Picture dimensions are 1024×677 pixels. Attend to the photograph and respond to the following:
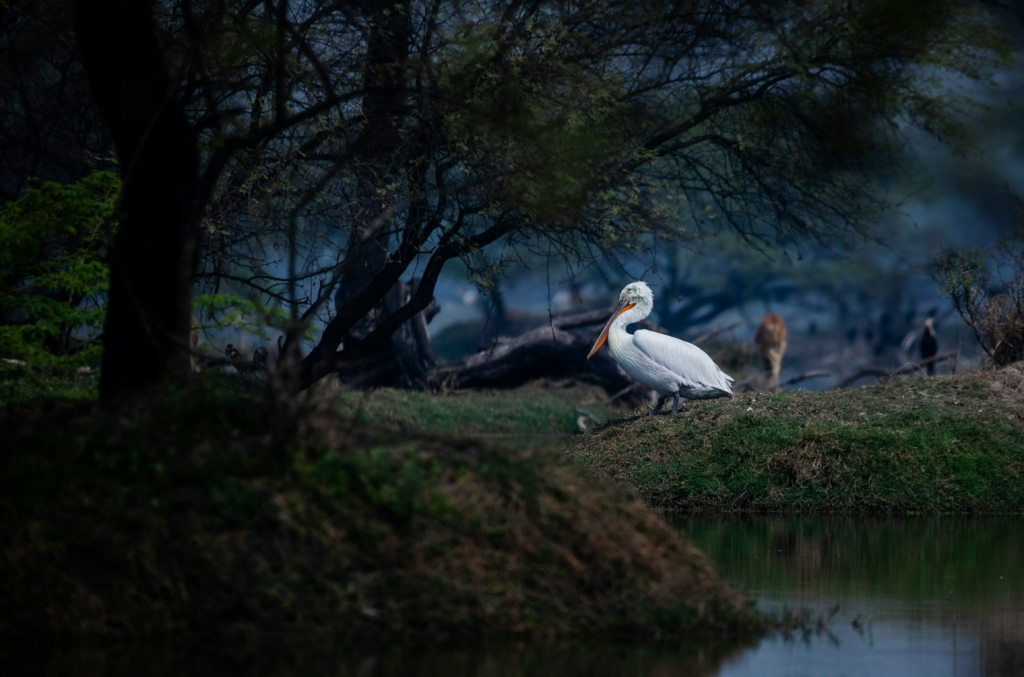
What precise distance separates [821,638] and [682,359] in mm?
9400

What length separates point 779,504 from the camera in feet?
45.6

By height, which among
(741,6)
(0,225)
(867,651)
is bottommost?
(867,651)

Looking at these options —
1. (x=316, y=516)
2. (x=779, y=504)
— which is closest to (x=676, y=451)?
(x=779, y=504)

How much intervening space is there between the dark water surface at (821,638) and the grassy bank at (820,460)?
6.79 feet

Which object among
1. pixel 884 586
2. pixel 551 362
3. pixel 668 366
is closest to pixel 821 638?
pixel 884 586

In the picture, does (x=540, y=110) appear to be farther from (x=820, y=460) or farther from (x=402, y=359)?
(x=402, y=359)

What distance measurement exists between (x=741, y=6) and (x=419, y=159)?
159 inches

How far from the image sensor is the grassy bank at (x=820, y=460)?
1394cm

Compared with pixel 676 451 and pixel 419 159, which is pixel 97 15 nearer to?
pixel 419 159

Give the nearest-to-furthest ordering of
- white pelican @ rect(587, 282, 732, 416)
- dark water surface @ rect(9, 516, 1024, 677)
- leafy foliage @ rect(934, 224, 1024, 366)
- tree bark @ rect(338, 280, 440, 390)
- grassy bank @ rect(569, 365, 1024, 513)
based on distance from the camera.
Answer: dark water surface @ rect(9, 516, 1024, 677) → grassy bank @ rect(569, 365, 1024, 513) → white pelican @ rect(587, 282, 732, 416) → leafy foliage @ rect(934, 224, 1024, 366) → tree bark @ rect(338, 280, 440, 390)

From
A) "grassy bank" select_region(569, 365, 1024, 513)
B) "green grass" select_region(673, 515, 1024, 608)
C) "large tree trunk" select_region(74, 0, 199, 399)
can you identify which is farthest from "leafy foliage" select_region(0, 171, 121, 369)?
"grassy bank" select_region(569, 365, 1024, 513)

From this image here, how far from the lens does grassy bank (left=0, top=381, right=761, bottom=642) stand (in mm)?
6531

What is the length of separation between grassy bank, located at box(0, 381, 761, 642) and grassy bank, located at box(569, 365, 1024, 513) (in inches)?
273

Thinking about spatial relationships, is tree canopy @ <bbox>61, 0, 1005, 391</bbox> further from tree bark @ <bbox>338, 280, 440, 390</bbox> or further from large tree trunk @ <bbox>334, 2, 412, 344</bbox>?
tree bark @ <bbox>338, 280, 440, 390</bbox>
